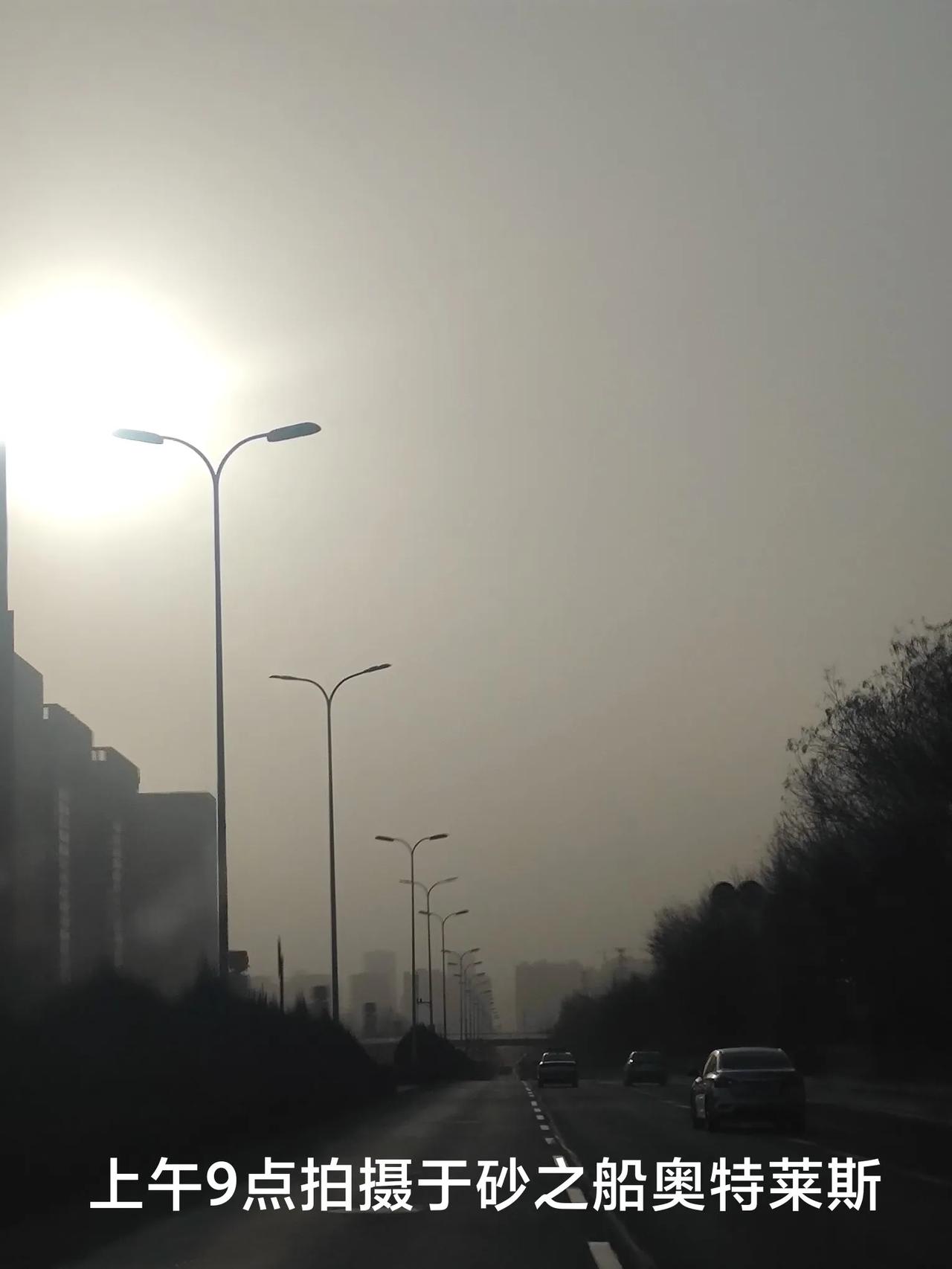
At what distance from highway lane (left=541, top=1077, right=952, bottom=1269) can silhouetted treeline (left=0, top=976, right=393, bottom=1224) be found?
5.57 meters

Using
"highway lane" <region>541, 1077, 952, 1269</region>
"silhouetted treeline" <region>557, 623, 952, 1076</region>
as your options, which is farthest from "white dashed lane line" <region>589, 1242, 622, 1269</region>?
"silhouetted treeline" <region>557, 623, 952, 1076</region>

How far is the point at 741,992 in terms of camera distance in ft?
316

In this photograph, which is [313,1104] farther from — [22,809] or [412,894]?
[22,809]

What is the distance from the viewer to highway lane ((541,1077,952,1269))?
12562 millimetres

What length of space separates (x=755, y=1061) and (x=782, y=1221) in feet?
50.3

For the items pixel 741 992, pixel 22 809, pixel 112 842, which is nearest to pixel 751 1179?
pixel 741 992

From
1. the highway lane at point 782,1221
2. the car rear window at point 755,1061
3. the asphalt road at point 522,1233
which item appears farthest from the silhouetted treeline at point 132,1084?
the car rear window at point 755,1061

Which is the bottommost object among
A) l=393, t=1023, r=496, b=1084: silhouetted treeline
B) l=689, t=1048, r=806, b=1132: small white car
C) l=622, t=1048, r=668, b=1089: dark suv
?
l=393, t=1023, r=496, b=1084: silhouetted treeline

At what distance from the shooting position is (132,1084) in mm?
21859

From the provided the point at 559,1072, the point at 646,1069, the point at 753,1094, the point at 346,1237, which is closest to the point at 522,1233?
the point at 346,1237

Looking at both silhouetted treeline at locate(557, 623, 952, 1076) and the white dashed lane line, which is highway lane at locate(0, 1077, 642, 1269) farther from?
silhouetted treeline at locate(557, 623, 952, 1076)

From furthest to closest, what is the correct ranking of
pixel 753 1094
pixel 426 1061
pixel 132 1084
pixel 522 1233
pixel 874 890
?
1. pixel 426 1061
2. pixel 874 890
3. pixel 753 1094
4. pixel 132 1084
5. pixel 522 1233

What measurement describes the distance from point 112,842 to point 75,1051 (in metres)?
170

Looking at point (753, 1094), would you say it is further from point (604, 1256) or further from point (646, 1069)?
point (646, 1069)
